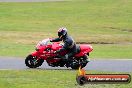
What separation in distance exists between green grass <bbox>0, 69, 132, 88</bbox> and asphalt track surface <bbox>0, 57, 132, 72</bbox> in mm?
1332

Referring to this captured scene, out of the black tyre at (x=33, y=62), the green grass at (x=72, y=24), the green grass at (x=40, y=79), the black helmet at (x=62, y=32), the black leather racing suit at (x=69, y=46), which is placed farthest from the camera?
the green grass at (x=72, y=24)

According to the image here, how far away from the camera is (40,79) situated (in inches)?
723

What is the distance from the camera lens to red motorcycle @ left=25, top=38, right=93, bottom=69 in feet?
69.8

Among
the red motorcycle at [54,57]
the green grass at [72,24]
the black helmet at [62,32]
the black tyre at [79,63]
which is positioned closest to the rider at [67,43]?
the black helmet at [62,32]

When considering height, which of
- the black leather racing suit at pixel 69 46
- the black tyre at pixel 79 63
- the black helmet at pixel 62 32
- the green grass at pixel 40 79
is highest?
the black helmet at pixel 62 32

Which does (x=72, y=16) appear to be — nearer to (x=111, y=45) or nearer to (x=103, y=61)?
(x=111, y=45)

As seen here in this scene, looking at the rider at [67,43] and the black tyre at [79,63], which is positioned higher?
the rider at [67,43]

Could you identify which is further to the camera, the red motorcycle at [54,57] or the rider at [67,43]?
the red motorcycle at [54,57]

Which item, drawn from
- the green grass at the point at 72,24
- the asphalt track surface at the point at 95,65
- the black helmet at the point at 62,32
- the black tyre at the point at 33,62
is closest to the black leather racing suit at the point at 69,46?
the black helmet at the point at 62,32

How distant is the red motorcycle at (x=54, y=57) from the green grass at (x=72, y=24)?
5134 millimetres

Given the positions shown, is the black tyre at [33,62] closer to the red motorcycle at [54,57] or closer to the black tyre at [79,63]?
the red motorcycle at [54,57]

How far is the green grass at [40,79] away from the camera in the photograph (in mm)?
16953

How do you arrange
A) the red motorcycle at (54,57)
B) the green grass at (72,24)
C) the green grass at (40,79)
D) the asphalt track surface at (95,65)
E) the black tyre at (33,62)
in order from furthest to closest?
the green grass at (72,24) → the asphalt track surface at (95,65) → the black tyre at (33,62) → the red motorcycle at (54,57) → the green grass at (40,79)

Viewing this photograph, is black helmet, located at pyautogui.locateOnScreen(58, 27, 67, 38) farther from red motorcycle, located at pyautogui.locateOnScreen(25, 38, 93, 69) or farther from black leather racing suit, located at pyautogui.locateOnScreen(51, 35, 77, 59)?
red motorcycle, located at pyautogui.locateOnScreen(25, 38, 93, 69)
